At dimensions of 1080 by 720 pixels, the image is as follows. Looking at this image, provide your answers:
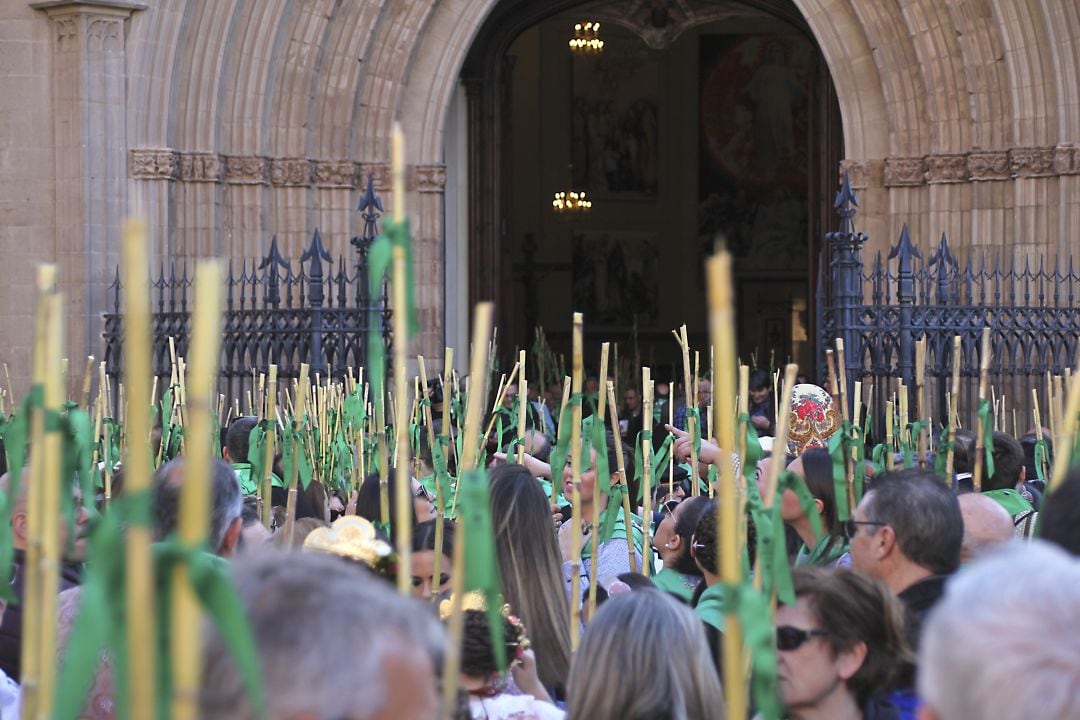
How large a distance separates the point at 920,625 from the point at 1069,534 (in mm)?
977

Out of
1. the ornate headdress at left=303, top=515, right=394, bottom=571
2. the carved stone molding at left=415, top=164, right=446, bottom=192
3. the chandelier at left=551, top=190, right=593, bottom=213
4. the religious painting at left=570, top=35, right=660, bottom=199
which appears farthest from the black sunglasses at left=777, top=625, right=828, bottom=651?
the religious painting at left=570, top=35, right=660, bottom=199

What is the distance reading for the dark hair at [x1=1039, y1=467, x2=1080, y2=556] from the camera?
246 cm

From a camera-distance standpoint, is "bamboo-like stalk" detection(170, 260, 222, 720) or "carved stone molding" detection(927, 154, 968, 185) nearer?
"bamboo-like stalk" detection(170, 260, 222, 720)

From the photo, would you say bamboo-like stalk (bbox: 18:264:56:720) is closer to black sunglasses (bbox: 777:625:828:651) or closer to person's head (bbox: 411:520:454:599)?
black sunglasses (bbox: 777:625:828:651)

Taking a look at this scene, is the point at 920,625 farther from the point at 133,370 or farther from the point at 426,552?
the point at 133,370

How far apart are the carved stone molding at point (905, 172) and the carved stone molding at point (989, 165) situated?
524 millimetres

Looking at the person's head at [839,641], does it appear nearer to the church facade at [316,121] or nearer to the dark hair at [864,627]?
the dark hair at [864,627]

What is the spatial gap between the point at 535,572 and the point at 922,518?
0.96m

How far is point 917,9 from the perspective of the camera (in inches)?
611

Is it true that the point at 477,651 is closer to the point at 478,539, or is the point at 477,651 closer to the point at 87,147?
the point at 478,539

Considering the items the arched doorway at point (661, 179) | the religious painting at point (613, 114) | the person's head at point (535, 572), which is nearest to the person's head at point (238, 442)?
the person's head at point (535, 572)

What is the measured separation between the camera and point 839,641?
3.17 metres

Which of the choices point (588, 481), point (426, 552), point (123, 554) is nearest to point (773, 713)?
point (123, 554)

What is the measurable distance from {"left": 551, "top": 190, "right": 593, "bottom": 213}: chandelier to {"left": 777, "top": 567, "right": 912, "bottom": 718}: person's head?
23.0 metres
